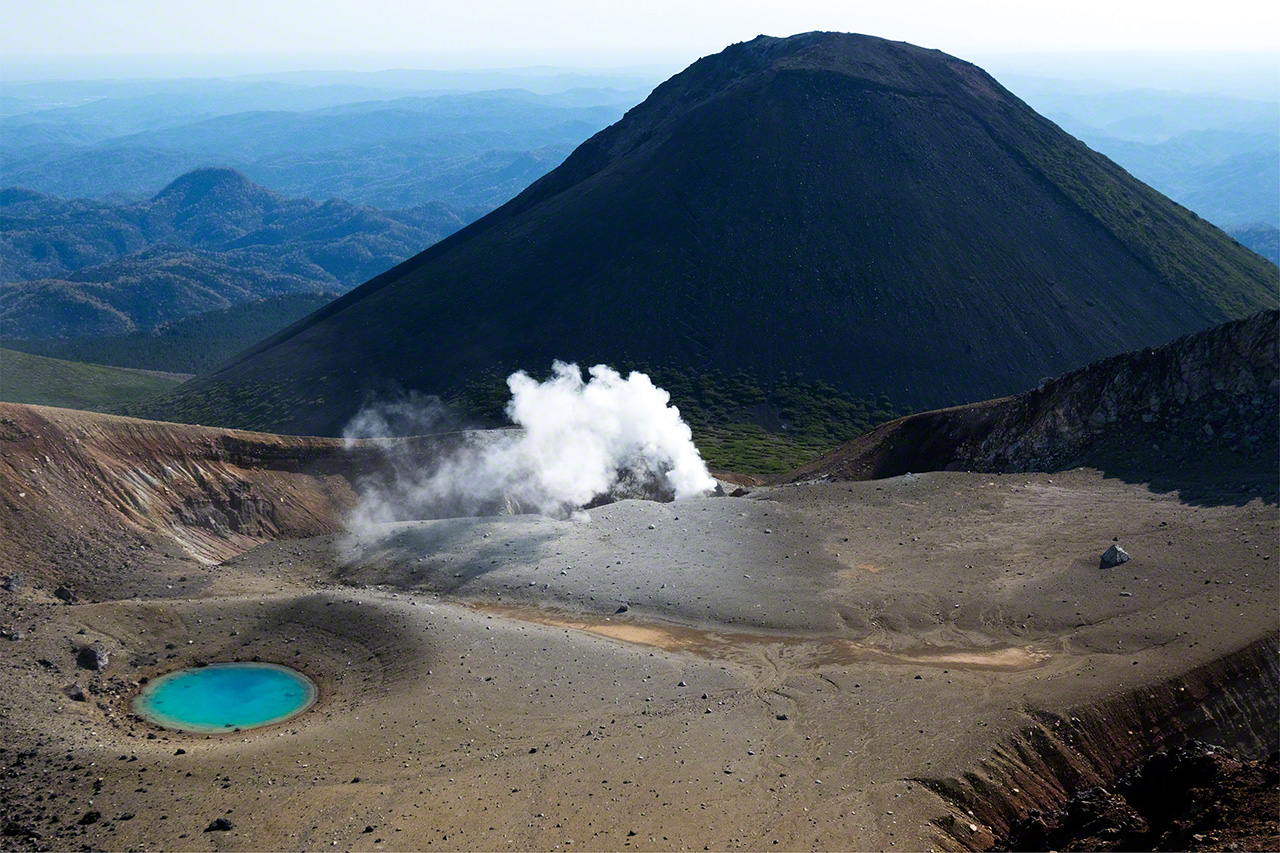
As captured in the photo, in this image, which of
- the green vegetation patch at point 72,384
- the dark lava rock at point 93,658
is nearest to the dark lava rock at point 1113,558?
the dark lava rock at point 93,658

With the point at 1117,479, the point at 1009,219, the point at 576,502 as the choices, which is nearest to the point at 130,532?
the point at 576,502

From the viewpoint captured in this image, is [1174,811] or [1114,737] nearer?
[1174,811]

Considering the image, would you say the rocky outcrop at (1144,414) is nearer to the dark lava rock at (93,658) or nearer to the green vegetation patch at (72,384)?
the dark lava rock at (93,658)

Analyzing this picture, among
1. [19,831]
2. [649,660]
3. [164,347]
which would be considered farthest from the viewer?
[164,347]

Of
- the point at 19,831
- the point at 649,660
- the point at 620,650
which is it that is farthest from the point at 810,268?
the point at 19,831

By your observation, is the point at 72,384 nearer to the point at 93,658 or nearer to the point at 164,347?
the point at 164,347

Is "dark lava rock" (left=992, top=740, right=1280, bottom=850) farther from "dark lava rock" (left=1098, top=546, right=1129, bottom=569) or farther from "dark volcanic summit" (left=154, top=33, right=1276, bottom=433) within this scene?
"dark volcanic summit" (left=154, top=33, right=1276, bottom=433)

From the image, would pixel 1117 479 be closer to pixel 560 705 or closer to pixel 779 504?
pixel 779 504
